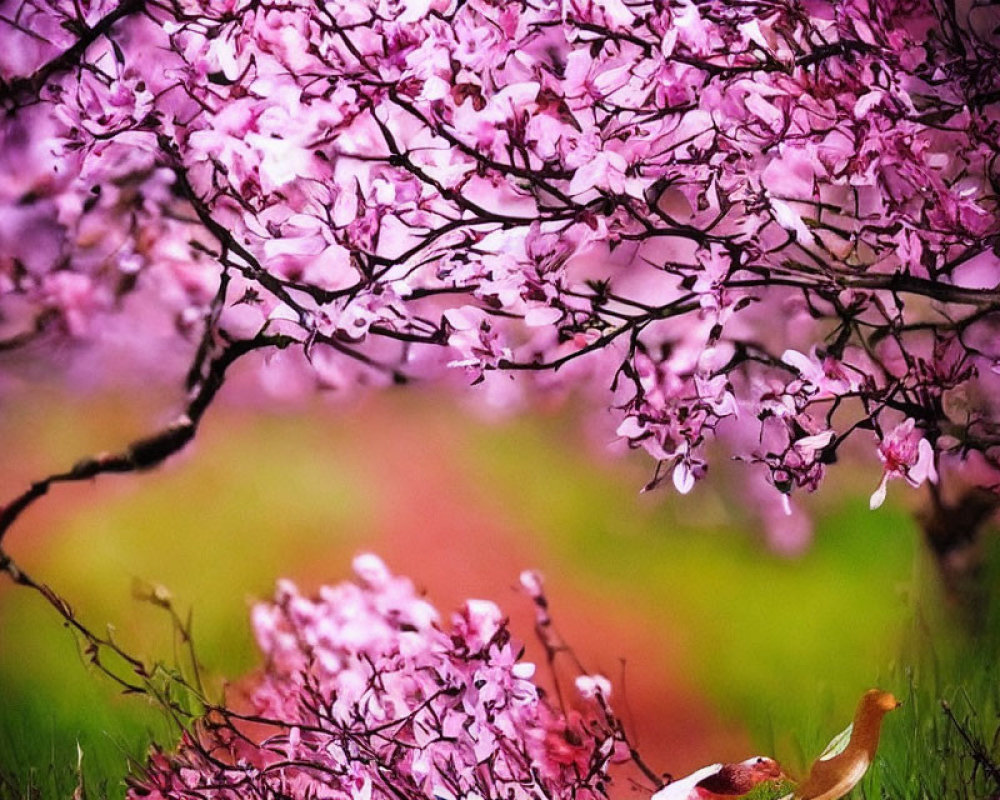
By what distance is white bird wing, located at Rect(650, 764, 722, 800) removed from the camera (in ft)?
4.37

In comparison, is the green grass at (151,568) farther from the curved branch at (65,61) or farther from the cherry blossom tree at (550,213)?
the curved branch at (65,61)

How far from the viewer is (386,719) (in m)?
1.35

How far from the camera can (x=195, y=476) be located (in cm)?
136

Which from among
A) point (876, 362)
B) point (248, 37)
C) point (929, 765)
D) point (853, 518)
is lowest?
point (929, 765)

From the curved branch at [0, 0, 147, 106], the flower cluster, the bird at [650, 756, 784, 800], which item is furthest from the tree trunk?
the curved branch at [0, 0, 147, 106]

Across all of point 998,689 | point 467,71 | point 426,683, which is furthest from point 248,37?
point 998,689

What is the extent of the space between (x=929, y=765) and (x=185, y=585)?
1083 millimetres

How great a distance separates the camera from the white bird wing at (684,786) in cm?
133

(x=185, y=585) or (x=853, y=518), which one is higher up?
(x=185, y=585)

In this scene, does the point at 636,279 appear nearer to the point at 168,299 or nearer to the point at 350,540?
the point at 350,540

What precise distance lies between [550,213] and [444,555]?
19.8 inches

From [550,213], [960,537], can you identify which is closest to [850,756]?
[960,537]

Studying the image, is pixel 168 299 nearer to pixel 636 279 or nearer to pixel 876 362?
pixel 636 279

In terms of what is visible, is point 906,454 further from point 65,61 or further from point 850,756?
point 65,61
